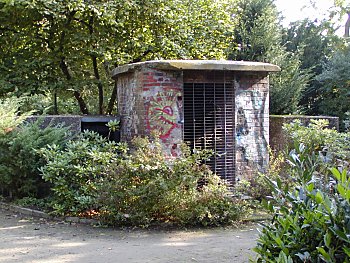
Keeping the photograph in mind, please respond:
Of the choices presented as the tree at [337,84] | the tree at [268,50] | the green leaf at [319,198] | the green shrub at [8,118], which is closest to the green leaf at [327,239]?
the green leaf at [319,198]

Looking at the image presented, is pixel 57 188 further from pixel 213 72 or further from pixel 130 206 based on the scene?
pixel 213 72

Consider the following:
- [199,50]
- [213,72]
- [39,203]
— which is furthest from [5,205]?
Answer: [199,50]

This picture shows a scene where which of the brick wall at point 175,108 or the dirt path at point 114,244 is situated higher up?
the brick wall at point 175,108

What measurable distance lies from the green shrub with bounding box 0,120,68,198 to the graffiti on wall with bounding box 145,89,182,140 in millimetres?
1706

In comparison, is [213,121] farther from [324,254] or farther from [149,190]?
[324,254]

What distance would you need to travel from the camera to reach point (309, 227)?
9.62 feet

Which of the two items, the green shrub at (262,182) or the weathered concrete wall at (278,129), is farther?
the weathered concrete wall at (278,129)

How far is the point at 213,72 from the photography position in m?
9.77

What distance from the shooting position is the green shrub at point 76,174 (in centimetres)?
818

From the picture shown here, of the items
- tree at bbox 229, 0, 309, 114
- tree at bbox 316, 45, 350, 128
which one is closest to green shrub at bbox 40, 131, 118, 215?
tree at bbox 229, 0, 309, 114

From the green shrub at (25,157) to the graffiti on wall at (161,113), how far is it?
67.1 inches

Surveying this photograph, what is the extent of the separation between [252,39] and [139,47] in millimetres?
4189

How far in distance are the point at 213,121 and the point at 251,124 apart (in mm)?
897

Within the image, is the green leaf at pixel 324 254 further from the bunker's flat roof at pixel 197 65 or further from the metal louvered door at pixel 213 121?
the metal louvered door at pixel 213 121
